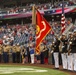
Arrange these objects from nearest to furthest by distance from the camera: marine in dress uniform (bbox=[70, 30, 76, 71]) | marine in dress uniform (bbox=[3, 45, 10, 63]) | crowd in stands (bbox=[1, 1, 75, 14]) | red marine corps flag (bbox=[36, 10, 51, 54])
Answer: marine in dress uniform (bbox=[70, 30, 76, 71]) → red marine corps flag (bbox=[36, 10, 51, 54]) → marine in dress uniform (bbox=[3, 45, 10, 63]) → crowd in stands (bbox=[1, 1, 75, 14])

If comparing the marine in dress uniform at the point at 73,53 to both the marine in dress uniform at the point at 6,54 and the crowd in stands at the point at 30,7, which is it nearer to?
the marine in dress uniform at the point at 6,54

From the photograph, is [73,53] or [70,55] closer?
[73,53]

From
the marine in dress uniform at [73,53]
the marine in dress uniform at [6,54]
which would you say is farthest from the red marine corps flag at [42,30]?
the marine in dress uniform at [6,54]

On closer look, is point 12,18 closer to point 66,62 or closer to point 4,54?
point 4,54

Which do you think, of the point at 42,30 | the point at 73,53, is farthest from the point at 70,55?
the point at 42,30

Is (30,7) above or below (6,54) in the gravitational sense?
above

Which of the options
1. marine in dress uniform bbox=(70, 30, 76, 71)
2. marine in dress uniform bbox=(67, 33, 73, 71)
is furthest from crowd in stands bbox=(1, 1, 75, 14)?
marine in dress uniform bbox=(70, 30, 76, 71)

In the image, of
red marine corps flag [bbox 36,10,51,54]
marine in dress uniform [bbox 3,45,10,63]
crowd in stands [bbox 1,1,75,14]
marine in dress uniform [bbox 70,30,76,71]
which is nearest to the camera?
marine in dress uniform [bbox 70,30,76,71]

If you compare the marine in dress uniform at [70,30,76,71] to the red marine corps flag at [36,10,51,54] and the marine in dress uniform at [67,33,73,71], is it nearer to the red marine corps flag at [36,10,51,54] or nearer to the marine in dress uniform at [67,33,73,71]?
the marine in dress uniform at [67,33,73,71]

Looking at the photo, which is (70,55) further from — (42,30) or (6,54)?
(6,54)

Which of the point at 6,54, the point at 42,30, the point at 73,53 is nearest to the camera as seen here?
the point at 73,53

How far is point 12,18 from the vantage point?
145 feet

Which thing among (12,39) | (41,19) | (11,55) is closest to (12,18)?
(12,39)

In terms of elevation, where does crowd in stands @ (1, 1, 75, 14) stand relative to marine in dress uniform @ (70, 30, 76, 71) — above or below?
above
